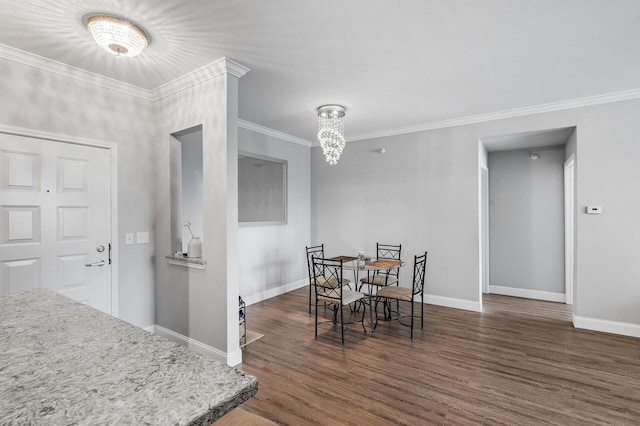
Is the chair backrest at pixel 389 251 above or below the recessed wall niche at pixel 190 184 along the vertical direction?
below

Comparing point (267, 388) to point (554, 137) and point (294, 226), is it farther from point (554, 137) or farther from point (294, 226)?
point (554, 137)

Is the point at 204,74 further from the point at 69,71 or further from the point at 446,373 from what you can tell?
the point at 446,373

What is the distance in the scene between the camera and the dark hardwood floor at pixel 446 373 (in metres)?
2.23

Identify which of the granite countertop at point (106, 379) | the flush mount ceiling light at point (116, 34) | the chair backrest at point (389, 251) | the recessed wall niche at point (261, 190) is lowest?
the chair backrest at point (389, 251)

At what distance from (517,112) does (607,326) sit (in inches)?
109

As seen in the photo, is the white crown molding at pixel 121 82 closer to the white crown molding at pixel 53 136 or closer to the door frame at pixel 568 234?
the white crown molding at pixel 53 136

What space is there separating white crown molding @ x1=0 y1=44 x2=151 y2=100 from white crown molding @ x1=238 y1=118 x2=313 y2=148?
148 centimetres

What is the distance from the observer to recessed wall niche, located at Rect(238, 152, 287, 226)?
4848 millimetres

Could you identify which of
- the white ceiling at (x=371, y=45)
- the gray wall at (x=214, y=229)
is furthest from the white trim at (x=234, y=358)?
the white ceiling at (x=371, y=45)

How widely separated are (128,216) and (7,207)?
3.02 ft

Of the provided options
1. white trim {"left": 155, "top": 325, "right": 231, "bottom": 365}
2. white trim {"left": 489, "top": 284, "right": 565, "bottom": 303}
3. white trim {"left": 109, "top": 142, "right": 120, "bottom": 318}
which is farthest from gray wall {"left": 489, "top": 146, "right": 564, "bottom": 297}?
white trim {"left": 109, "top": 142, "right": 120, "bottom": 318}

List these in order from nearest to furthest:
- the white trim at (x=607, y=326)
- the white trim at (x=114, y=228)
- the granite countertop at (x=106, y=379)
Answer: the granite countertop at (x=106, y=379) < the white trim at (x=114, y=228) < the white trim at (x=607, y=326)

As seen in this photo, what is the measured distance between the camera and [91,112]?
3.11 meters

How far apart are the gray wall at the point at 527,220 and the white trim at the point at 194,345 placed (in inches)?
190
